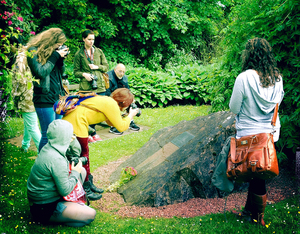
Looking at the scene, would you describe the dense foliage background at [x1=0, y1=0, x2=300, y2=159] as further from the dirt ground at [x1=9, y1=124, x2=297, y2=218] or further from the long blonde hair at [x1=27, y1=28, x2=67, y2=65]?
the dirt ground at [x1=9, y1=124, x2=297, y2=218]

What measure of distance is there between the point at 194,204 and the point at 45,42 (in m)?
3.36

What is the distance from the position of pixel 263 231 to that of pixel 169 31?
48.6 feet

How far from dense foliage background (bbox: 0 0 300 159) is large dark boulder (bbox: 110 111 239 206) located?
47.6 inches

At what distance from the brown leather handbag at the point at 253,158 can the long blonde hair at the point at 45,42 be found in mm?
3069

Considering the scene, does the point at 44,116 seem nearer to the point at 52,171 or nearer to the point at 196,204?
the point at 52,171

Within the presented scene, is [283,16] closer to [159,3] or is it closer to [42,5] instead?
[159,3]

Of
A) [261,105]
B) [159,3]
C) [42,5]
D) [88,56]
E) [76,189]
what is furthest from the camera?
[159,3]

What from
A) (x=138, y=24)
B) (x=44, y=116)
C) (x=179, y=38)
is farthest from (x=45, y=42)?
(x=179, y=38)

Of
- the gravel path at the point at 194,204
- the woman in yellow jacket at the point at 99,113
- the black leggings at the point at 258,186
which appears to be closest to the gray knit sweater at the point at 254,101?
the black leggings at the point at 258,186

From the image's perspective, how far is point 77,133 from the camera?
11.8 ft

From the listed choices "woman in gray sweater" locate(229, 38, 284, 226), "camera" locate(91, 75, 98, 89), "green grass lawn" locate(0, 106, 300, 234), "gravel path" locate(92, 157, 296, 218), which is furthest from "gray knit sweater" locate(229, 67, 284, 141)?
"camera" locate(91, 75, 98, 89)

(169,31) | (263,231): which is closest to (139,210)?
(263,231)

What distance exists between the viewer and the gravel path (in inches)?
146

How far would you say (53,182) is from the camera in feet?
9.63
